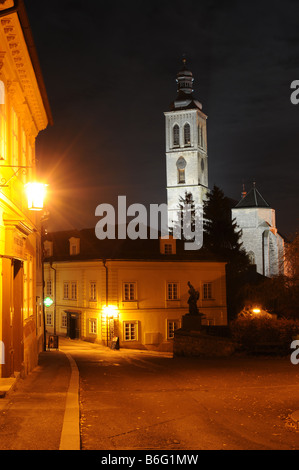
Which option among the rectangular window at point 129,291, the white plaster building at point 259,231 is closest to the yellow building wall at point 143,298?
the rectangular window at point 129,291

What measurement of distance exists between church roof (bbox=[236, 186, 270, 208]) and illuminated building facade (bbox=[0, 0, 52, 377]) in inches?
2613

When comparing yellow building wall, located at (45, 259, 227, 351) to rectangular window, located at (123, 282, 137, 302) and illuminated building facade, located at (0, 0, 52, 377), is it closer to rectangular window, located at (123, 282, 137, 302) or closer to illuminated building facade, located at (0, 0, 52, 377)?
rectangular window, located at (123, 282, 137, 302)

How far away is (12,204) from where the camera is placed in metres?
12.4

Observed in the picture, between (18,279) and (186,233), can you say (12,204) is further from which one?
(186,233)

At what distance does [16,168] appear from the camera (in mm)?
13852

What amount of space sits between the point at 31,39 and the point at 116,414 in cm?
874

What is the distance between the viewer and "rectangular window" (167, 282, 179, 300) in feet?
143

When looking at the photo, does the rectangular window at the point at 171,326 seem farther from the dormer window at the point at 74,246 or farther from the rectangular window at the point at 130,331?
the dormer window at the point at 74,246

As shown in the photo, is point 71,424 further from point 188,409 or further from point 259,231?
point 259,231

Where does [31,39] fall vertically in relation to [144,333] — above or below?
above

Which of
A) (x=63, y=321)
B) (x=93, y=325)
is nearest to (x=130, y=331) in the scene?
(x=93, y=325)

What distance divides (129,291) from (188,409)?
3132 cm

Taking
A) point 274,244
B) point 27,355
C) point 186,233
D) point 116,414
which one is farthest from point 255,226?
point 116,414

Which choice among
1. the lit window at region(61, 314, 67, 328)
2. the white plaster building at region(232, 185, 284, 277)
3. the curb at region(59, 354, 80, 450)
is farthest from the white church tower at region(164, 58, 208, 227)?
the curb at region(59, 354, 80, 450)
